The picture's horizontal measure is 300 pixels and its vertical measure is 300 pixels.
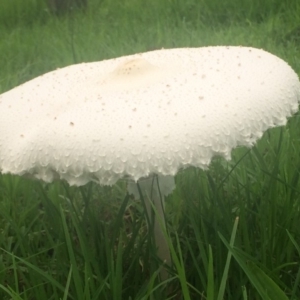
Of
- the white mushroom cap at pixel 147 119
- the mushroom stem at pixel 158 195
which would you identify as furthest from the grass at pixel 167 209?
the white mushroom cap at pixel 147 119

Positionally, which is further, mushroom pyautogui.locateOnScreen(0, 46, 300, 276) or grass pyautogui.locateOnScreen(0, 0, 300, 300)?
grass pyautogui.locateOnScreen(0, 0, 300, 300)

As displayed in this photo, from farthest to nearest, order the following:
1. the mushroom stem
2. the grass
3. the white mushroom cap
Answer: the mushroom stem
the grass
the white mushroom cap

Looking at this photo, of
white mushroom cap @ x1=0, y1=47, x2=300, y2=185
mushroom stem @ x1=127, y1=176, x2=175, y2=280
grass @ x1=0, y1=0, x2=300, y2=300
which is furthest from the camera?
mushroom stem @ x1=127, y1=176, x2=175, y2=280

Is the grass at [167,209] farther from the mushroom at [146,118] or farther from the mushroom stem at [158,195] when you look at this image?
the mushroom at [146,118]

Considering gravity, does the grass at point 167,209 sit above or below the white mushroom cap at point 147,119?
below

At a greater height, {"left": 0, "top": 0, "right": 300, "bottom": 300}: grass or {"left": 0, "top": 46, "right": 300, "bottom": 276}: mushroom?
{"left": 0, "top": 46, "right": 300, "bottom": 276}: mushroom

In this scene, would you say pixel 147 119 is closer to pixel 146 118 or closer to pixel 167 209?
pixel 146 118

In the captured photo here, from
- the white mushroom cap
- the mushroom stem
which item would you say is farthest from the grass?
the white mushroom cap

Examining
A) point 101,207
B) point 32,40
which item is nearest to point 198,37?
point 32,40

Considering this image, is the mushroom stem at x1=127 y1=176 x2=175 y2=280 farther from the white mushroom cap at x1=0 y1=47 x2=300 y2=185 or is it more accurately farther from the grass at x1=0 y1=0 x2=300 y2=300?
the white mushroom cap at x1=0 y1=47 x2=300 y2=185
